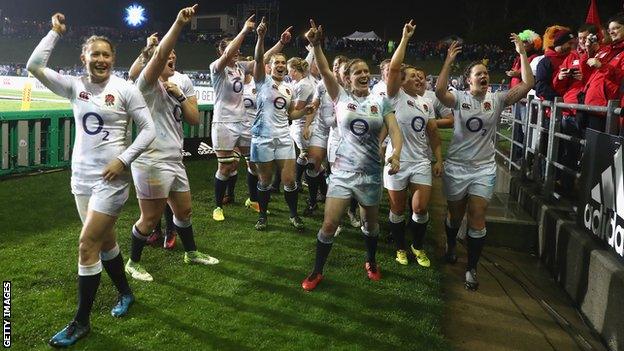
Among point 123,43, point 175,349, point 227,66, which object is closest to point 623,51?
point 227,66

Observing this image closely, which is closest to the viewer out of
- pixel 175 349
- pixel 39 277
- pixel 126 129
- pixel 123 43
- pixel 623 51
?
pixel 175 349

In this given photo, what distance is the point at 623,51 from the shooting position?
225 inches

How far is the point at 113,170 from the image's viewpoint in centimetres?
344

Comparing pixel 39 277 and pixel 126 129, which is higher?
pixel 126 129

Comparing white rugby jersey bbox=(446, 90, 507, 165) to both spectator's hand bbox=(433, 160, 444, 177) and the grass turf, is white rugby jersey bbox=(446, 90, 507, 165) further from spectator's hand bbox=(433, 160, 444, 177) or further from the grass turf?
the grass turf

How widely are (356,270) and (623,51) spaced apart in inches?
146

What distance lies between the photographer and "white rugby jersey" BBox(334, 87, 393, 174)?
4.56 meters

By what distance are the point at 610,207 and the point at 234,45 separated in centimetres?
403

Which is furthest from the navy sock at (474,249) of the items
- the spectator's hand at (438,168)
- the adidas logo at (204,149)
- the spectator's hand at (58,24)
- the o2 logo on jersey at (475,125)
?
the adidas logo at (204,149)

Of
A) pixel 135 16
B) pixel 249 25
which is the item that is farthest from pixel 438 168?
pixel 135 16

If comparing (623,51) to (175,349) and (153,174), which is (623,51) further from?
(175,349)

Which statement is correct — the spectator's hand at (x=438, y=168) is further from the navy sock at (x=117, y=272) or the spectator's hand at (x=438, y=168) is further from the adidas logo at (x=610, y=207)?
the navy sock at (x=117, y=272)

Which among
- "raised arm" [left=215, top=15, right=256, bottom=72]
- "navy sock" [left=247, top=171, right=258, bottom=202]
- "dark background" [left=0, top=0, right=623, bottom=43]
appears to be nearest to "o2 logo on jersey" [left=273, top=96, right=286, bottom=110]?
"raised arm" [left=215, top=15, right=256, bottom=72]

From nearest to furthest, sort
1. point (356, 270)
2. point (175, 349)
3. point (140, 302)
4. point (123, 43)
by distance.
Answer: point (175, 349), point (140, 302), point (356, 270), point (123, 43)
